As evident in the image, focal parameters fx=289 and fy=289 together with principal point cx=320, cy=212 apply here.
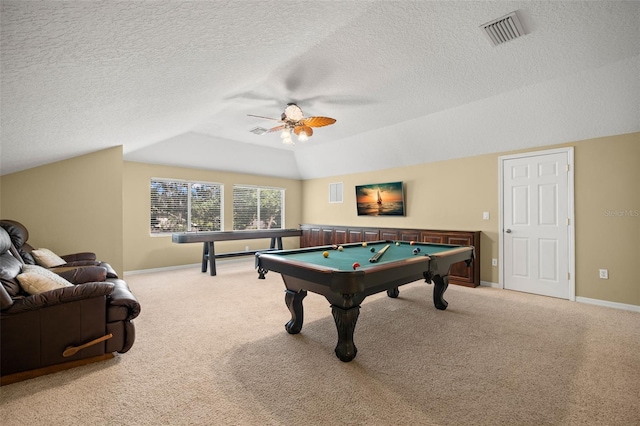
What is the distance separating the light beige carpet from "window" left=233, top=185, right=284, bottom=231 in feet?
13.3

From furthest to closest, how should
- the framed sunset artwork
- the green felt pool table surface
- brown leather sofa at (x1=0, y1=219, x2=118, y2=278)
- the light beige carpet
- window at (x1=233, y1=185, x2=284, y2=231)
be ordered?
window at (x1=233, y1=185, x2=284, y2=231) → the framed sunset artwork → brown leather sofa at (x1=0, y1=219, x2=118, y2=278) → the green felt pool table surface → the light beige carpet

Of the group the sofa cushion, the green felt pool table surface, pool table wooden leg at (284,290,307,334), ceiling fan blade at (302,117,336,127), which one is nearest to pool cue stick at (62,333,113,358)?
the sofa cushion

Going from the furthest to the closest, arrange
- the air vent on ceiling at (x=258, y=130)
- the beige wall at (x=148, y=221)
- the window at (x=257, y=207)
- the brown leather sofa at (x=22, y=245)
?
the window at (x=257, y=207), the beige wall at (x=148, y=221), the air vent on ceiling at (x=258, y=130), the brown leather sofa at (x=22, y=245)

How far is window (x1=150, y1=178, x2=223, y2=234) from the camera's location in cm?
634

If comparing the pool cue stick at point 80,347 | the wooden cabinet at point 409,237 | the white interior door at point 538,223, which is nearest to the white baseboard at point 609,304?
the white interior door at point 538,223

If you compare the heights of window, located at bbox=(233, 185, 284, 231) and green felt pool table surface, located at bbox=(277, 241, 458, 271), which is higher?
window, located at bbox=(233, 185, 284, 231)

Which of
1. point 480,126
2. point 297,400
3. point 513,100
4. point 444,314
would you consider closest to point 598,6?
point 513,100

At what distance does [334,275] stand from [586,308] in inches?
151

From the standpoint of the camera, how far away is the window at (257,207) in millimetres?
7574

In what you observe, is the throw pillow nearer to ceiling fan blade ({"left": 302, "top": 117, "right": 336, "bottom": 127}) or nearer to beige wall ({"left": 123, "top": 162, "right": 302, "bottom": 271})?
beige wall ({"left": 123, "top": 162, "right": 302, "bottom": 271})

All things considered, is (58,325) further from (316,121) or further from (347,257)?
(316,121)

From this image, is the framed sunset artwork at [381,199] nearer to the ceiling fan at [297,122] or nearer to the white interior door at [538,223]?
the white interior door at [538,223]

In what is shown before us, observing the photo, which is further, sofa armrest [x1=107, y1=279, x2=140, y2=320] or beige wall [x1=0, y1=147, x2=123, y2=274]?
beige wall [x1=0, y1=147, x2=123, y2=274]

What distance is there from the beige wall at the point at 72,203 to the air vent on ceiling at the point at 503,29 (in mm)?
5039
